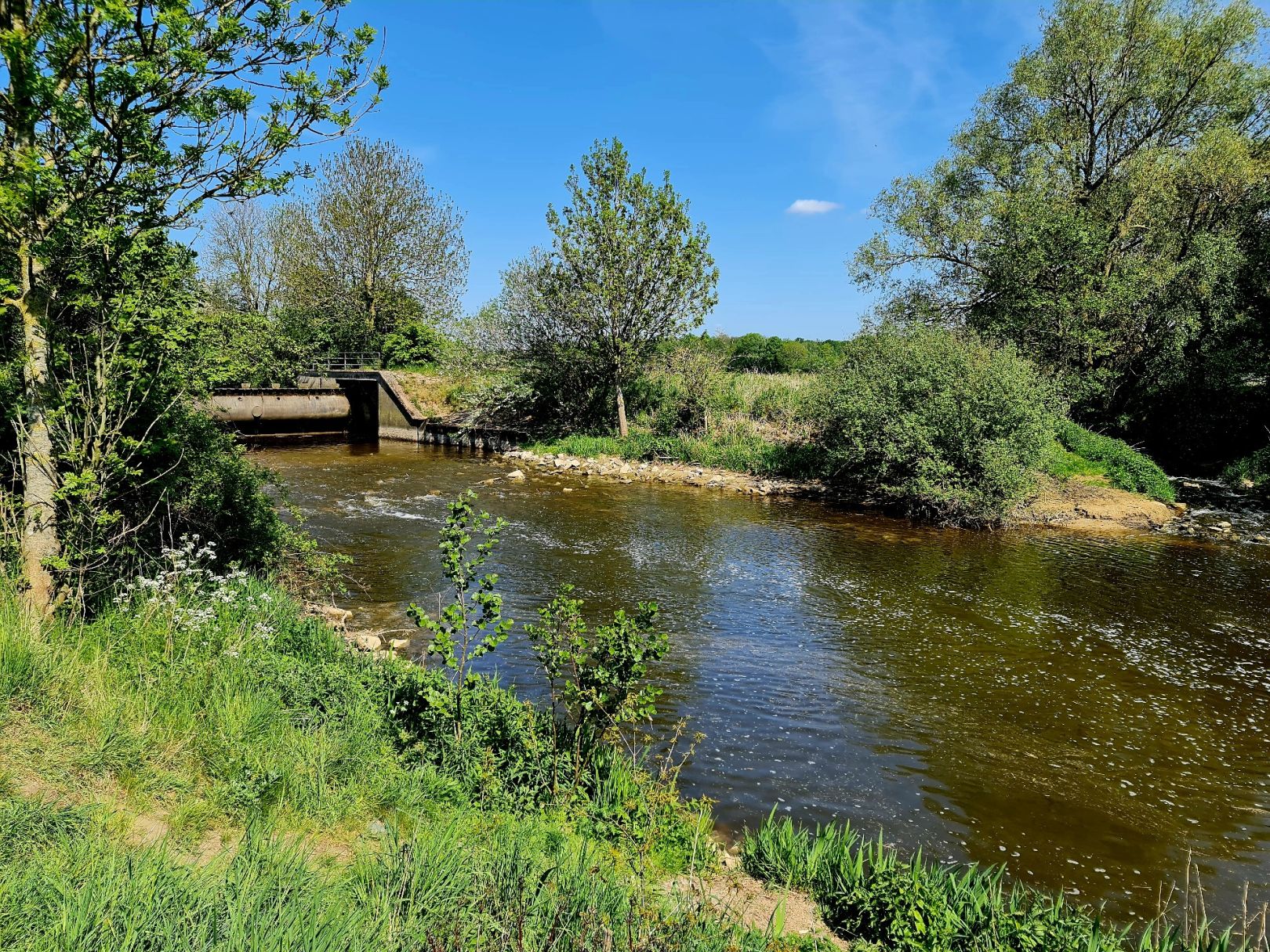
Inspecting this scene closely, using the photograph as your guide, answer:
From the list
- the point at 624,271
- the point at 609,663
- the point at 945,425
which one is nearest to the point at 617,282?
the point at 624,271

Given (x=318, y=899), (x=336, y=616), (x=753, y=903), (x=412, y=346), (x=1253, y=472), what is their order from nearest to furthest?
(x=318, y=899), (x=753, y=903), (x=336, y=616), (x=1253, y=472), (x=412, y=346)

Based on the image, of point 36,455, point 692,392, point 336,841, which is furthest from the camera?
point 692,392

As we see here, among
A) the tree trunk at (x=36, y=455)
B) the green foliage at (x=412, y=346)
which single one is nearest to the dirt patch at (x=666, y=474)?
the green foliage at (x=412, y=346)

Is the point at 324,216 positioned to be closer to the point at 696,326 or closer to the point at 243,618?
the point at 696,326

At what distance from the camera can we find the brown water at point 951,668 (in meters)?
6.44

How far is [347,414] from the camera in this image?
35.4 metres

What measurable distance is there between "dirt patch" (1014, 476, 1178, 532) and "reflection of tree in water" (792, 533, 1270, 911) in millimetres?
3582

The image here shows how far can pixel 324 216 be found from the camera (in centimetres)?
3944

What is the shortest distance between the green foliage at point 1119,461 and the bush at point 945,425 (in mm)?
2868

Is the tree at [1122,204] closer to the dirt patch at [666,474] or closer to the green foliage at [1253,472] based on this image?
the green foliage at [1253,472]

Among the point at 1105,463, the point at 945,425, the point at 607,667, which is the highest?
the point at 945,425

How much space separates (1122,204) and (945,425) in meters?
12.7

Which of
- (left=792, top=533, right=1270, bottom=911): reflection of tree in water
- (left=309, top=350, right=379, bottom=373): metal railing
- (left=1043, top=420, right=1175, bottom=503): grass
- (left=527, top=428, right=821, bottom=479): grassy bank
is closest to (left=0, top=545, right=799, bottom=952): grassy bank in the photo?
(left=792, top=533, right=1270, bottom=911): reflection of tree in water

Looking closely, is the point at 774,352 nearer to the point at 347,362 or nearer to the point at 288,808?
the point at 347,362
